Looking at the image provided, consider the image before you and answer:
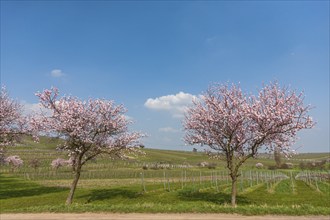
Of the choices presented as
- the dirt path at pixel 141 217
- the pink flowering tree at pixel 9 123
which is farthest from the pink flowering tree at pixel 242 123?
the pink flowering tree at pixel 9 123

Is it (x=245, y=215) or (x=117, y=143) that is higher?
(x=117, y=143)

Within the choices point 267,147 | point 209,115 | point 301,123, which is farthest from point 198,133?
point 301,123

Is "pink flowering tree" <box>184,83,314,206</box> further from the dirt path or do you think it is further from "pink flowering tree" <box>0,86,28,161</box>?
"pink flowering tree" <box>0,86,28,161</box>

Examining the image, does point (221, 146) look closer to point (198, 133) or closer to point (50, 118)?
point (198, 133)

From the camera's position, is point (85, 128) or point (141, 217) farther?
point (85, 128)

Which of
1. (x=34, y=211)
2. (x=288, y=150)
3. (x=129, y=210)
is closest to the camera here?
(x=129, y=210)

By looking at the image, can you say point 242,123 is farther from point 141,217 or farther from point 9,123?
point 9,123

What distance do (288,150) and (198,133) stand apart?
8.26 m

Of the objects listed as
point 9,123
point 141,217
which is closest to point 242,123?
point 141,217

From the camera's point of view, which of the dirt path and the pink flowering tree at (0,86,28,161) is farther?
→ the pink flowering tree at (0,86,28,161)

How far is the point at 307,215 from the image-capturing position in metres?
22.1

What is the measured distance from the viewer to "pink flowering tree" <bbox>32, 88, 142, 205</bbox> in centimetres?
3350

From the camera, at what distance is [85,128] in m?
34.1

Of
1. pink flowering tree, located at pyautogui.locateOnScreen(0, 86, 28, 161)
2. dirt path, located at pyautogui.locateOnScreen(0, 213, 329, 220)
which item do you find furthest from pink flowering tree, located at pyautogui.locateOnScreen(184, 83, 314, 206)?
pink flowering tree, located at pyautogui.locateOnScreen(0, 86, 28, 161)
